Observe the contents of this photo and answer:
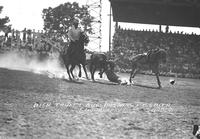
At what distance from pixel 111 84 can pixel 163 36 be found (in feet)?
70.9

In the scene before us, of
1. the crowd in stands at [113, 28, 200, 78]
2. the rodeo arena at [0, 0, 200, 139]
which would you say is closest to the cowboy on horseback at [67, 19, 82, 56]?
the rodeo arena at [0, 0, 200, 139]

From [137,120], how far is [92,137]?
4.93 ft

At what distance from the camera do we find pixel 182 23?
35.9m

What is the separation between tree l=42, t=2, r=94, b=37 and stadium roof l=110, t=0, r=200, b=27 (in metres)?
29.0

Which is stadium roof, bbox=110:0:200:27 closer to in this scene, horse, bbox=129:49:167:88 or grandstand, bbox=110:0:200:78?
grandstand, bbox=110:0:200:78

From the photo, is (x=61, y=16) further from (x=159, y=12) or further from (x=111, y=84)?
(x=111, y=84)

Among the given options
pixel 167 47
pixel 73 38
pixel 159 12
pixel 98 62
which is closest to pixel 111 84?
pixel 98 62

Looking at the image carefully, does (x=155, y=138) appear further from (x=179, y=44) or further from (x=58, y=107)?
(x=179, y=44)

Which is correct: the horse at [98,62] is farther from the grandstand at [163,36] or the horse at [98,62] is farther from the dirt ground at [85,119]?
the grandstand at [163,36]

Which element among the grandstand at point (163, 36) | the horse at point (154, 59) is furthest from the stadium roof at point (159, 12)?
the horse at point (154, 59)

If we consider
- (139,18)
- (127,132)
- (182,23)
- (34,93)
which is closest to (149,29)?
(139,18)

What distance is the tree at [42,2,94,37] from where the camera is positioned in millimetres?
62906

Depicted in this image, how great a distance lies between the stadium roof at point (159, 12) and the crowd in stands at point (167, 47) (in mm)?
1952

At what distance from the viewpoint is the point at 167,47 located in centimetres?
3181
